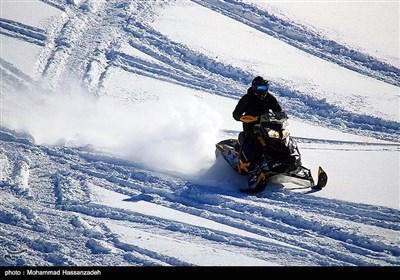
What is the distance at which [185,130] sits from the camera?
40.5 feet

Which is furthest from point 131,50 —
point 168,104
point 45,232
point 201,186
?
point 45,232

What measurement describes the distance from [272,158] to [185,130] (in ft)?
8.57

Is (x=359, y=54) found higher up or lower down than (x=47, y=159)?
higher up

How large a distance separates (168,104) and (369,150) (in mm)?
4524

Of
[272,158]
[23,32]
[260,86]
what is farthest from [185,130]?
[23,32]

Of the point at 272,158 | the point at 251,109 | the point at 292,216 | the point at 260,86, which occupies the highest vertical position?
the point at 260,86

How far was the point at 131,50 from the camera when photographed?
1634cm

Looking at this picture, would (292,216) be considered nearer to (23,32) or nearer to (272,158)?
(272,158)

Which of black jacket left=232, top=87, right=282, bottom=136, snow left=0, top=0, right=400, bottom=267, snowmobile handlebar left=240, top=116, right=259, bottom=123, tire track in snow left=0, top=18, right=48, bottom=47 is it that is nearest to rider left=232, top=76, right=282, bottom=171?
black jacket left=232, top=87, right=282, bottom=136

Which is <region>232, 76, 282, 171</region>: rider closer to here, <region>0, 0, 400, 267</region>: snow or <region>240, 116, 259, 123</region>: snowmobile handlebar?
<region>240, 116, 259, 123</region>: snowmobile handlebar

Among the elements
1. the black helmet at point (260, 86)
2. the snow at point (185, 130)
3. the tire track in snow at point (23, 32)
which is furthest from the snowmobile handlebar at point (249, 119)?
the tire track in snow at point (23, 32)

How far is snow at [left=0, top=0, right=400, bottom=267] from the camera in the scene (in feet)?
29.5

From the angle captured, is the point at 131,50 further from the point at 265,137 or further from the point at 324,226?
A: the point at 324,226

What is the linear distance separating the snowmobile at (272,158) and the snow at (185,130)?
0.79 ft
